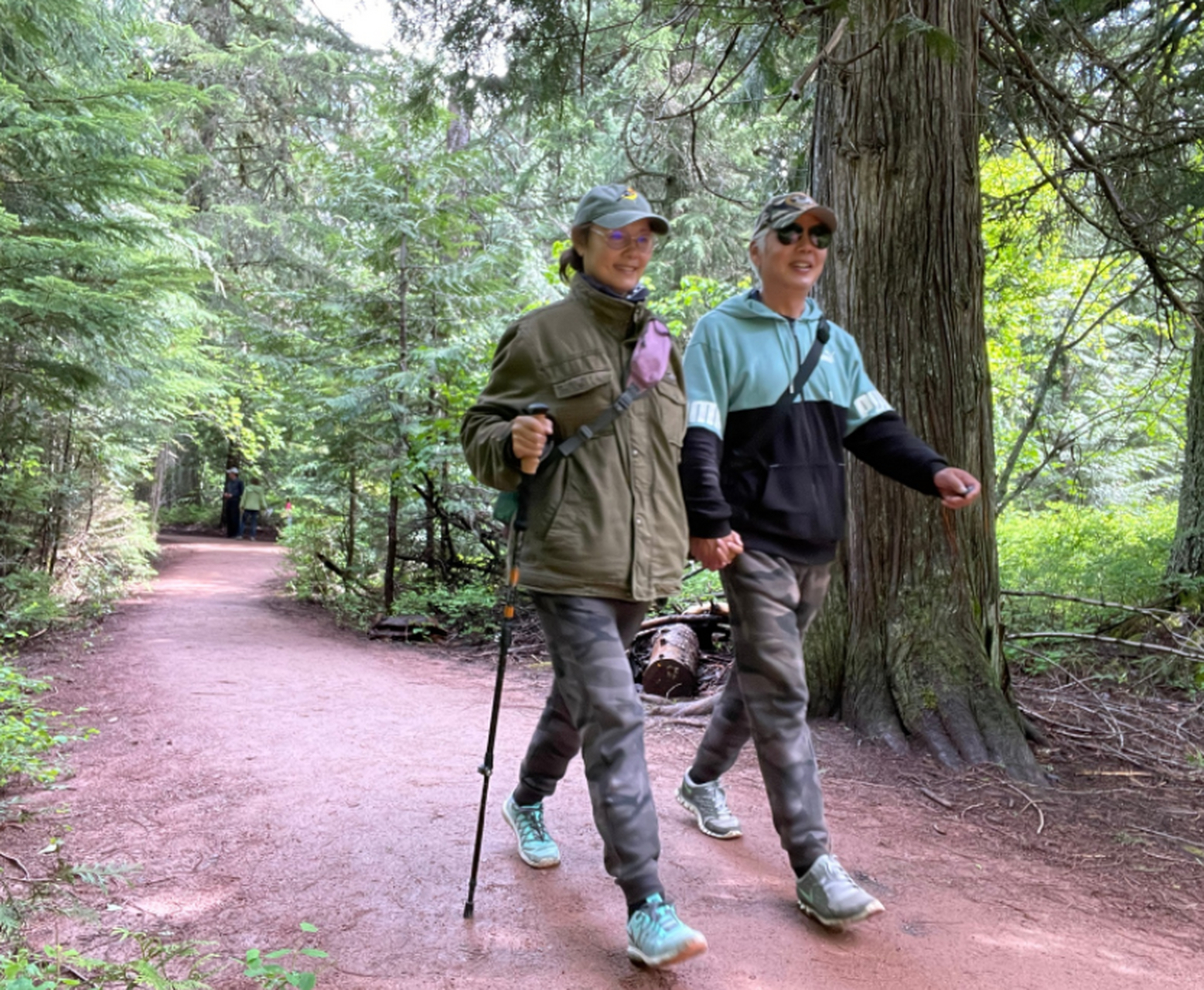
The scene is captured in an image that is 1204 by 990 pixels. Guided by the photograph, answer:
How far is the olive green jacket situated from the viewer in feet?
8.17

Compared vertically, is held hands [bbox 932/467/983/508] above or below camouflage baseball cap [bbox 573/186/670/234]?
below

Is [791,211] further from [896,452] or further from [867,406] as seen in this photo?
[896,452]

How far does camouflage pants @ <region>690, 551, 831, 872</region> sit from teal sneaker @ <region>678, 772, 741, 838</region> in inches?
25.6

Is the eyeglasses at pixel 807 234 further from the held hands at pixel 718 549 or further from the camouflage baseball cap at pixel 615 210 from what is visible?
the held hands at pixel 718 549

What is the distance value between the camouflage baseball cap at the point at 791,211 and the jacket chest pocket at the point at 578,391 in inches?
30.2

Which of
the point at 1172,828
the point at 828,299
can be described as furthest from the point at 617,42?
the point at 1172,828

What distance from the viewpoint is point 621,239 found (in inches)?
101

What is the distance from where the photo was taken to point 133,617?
31.8 ft

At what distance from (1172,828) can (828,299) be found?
2973mm

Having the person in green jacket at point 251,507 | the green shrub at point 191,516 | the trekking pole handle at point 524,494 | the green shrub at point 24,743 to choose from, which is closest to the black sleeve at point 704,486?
the trekking pole handle at point 524,494

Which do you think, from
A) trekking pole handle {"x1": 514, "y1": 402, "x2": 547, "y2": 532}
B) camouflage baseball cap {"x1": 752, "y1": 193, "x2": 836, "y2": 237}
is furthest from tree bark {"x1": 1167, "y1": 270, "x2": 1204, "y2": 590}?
trekking pole handle {"x1": 514, "y1": 402, "x2": 547, "y2": 532}

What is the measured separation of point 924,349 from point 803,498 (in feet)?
7.08

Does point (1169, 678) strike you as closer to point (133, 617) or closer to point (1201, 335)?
point (1201, 335)

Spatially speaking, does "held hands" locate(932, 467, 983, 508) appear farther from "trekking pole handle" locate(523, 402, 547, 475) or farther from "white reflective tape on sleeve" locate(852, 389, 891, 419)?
"trekking pole handle" locate(523, 402, 547, 475)
